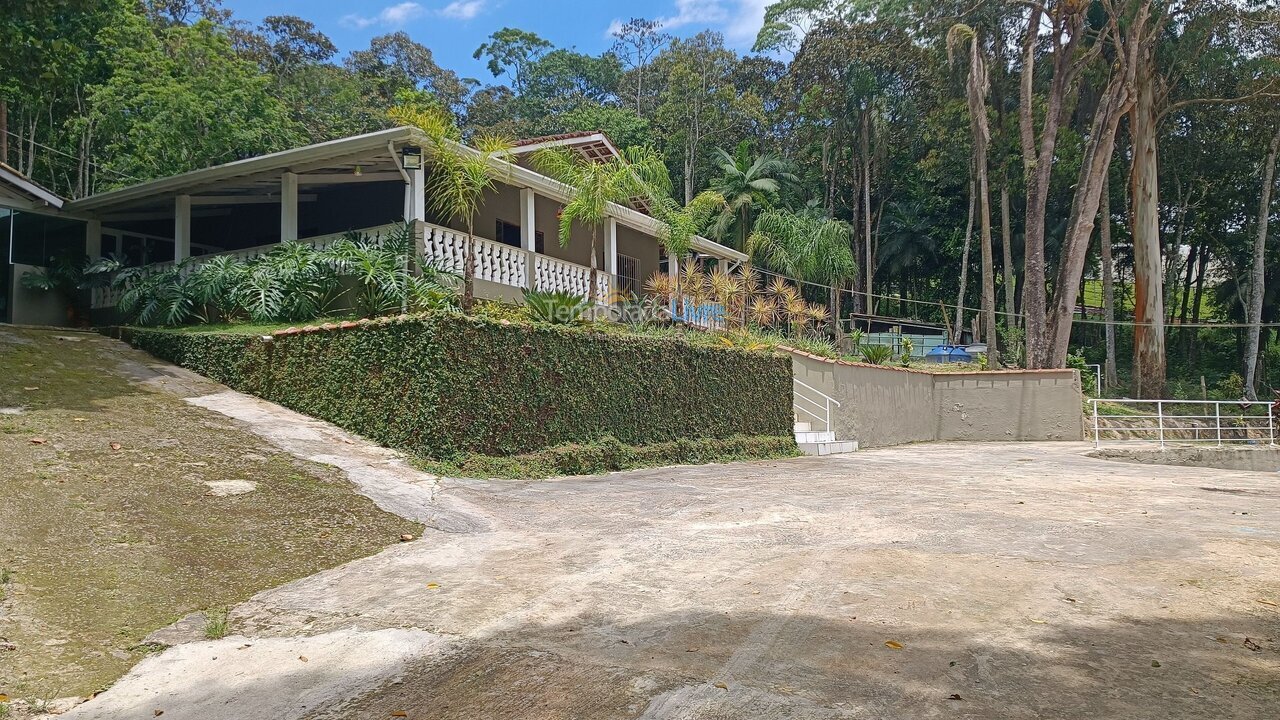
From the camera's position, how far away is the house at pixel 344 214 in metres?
13.8

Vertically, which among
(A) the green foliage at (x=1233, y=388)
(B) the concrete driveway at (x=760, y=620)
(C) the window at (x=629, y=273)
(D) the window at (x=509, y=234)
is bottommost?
(B) the concrete driveway at (x=760, y=620)

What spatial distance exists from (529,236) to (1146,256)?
19.8 m

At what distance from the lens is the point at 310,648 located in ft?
13.6

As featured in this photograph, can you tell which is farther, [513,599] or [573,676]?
[513,599]

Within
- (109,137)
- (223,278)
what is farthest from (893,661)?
(109,137)

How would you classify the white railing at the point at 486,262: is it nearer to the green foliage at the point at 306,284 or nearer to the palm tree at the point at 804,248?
the green foliage at the point at 306,284

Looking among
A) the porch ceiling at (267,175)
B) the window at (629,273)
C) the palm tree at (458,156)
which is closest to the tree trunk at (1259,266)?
the window at (629,273)

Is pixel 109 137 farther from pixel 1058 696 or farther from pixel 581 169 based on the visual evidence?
pixel 1058 696

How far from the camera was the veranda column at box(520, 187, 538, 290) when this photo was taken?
15.7 metres

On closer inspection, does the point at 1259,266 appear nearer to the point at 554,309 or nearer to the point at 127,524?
the point at 554,309

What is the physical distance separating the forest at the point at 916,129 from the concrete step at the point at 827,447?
389 inches

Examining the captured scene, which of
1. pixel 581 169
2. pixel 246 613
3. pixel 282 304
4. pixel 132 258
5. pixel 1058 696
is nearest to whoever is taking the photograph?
pixel 1058 696

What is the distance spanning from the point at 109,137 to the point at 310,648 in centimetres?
2492

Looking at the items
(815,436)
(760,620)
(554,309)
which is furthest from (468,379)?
(815,436)
